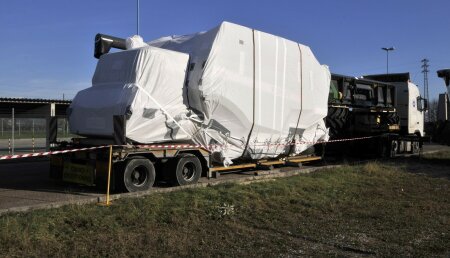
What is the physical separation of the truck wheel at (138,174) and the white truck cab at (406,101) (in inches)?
580

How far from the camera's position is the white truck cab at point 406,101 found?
21344 millimetres

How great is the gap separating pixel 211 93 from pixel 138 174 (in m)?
2.50

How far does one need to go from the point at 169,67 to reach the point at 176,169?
224cm

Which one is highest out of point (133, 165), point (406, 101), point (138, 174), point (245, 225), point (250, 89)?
point (406, 101)

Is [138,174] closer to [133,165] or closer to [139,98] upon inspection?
[133,165]

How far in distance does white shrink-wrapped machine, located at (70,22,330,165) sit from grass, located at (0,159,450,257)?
5.39 ft

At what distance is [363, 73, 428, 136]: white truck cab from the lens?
21.3m

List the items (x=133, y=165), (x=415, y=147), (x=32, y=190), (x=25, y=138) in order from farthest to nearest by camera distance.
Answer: (x=25, y=138) < (x=415, y=147) < (x=32, y=190) < (x=133, y=165)

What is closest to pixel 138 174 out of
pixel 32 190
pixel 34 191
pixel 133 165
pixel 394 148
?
pixel 133 165

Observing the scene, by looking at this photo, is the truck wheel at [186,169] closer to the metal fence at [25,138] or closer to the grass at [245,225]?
the grass at [245,225]

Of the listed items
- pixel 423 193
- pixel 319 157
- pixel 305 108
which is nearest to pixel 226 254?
pixel 423 193

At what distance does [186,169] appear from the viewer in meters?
10.8

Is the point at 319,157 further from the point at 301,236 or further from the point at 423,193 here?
the point at 301,236

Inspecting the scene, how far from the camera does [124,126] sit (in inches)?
369
